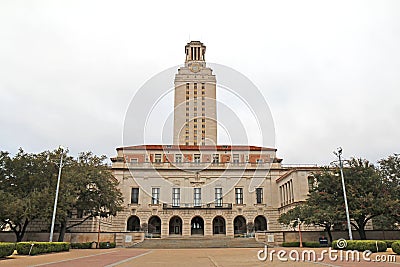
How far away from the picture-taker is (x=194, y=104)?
93.4 m

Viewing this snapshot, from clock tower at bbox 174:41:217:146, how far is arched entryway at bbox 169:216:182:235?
1434 inches

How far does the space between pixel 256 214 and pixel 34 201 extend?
3469cm

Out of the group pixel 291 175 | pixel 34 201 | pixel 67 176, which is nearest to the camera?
pixel 34 201

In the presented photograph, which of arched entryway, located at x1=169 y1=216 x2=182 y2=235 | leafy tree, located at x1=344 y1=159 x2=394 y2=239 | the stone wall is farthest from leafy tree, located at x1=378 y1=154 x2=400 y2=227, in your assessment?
arched entryway, located at x1=169 y1=216 x2=182 y2=235

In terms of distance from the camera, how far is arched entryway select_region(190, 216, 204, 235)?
52.2 metres

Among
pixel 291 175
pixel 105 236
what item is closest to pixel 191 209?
pixel 291 175

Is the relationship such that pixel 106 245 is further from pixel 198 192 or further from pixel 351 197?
pixel 198 192

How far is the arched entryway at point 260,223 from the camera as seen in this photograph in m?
52.9

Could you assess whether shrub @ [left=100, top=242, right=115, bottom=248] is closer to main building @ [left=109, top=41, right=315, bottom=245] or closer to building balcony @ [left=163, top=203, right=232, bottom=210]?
main building @ [left=109, top=41, right=315, bottom=245]

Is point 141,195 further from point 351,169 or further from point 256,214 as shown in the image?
point 351,169

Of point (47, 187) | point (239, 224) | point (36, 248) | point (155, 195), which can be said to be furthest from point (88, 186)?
point (239, 224)

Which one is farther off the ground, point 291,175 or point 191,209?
point 291,175

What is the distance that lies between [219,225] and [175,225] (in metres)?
7.00

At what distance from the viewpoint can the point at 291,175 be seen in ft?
147
